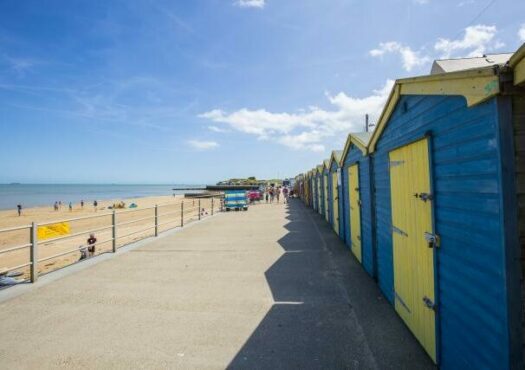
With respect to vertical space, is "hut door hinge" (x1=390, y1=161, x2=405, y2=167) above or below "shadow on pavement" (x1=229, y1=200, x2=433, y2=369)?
above

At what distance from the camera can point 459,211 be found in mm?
2820

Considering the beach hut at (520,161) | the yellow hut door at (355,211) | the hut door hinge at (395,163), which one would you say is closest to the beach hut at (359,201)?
the yellow hut door at (355,211)

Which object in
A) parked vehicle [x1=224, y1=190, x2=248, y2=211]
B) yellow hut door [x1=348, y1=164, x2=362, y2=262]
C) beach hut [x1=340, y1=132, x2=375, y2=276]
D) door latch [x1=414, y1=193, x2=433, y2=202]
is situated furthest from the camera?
parked vehicle [x1=224, y1=190, x2=248, y2=211]

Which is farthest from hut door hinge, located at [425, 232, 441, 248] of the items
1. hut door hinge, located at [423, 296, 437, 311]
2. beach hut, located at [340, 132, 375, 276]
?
beach hut, located at [340, 132, 375, 276]

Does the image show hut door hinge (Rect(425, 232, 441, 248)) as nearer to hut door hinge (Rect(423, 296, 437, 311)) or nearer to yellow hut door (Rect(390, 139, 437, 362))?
yellow hut door (Rect(390, 139, 437, 362))

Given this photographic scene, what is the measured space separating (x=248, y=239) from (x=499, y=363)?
861 cm

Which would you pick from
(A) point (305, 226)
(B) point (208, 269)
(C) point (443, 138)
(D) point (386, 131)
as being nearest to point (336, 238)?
(A) point (305, 226)

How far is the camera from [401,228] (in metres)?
4.43

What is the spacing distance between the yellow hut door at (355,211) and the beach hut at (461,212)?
2766 mm

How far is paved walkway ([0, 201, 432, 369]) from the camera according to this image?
3502mm

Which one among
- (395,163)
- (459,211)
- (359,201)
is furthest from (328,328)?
(359,201)

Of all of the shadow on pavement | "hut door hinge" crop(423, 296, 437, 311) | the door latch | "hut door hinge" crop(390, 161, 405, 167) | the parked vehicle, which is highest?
"hut door hinge" crop(390, 161, 405, 167)

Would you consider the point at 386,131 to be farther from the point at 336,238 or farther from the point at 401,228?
the point at 336,238

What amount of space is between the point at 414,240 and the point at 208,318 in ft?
10.2
